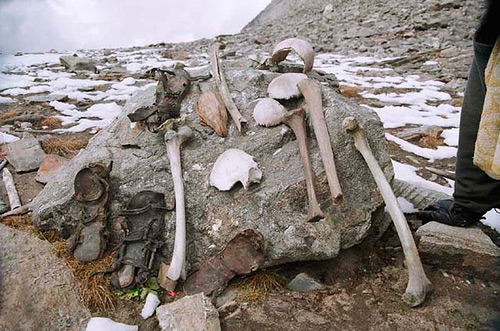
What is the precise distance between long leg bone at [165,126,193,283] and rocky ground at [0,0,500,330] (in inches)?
13.6

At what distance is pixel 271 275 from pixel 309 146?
99 cm

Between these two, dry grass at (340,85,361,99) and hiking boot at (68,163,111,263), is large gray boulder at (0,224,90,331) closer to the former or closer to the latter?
hiking boot at (68,163,111,263)

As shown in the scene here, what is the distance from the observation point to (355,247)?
101 inches

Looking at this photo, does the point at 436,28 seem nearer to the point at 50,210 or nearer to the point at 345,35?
the point at 345,35

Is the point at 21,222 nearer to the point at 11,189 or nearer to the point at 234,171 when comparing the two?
the point at 11,189

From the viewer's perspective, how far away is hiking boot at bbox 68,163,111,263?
250 cm

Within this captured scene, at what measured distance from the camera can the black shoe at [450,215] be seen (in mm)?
2523

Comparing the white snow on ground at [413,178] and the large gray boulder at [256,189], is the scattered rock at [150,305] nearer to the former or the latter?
the large gray boulder at [256,189]

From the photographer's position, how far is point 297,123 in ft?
8.75

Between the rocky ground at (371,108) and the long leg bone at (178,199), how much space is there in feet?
1.13

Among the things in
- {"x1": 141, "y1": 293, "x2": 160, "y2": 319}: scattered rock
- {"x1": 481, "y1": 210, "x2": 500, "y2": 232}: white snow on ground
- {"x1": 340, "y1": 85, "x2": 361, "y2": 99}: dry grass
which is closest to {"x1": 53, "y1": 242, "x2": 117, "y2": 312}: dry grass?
{"x1": 141, "y1": 293, "x2": 160, "y2": 319}: scattered rock

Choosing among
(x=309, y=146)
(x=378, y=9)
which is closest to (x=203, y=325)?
(x=309, y=146)

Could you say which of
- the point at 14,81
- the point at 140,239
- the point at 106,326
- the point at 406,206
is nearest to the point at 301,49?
the point at 406,206

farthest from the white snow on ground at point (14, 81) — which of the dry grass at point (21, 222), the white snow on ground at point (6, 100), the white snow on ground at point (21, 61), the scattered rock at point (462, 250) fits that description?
the scattered rock at point (462, 250)
